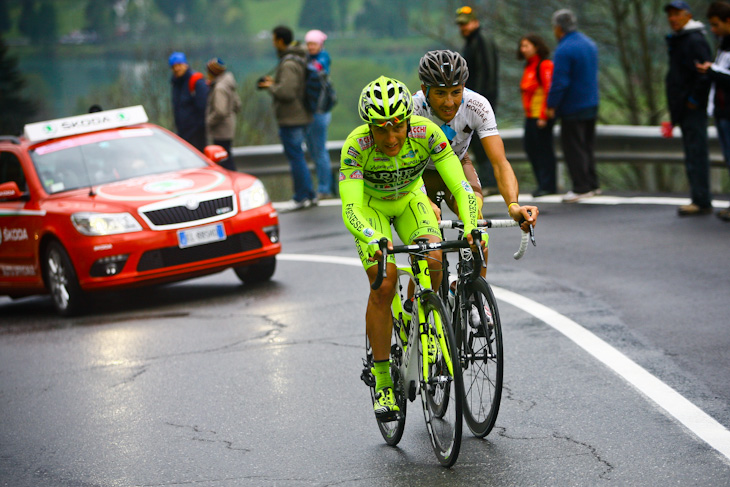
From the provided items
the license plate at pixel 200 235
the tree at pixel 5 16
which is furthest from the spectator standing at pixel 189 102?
the tree at pixel 5 16

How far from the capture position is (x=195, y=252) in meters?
9.91

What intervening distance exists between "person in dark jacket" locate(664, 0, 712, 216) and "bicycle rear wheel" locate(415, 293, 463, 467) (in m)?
7.40

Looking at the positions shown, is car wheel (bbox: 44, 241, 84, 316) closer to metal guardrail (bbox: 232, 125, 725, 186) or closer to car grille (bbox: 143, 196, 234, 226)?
car grille (bbox: 143, 196, 234, 226)

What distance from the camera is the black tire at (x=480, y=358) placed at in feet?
16.2

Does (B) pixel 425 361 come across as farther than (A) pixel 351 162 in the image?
No

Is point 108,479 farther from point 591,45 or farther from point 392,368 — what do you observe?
point 591,45

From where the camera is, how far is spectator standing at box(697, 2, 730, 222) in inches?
432

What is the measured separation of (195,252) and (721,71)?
558cm

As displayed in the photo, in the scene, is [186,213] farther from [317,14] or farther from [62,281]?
[317,14]

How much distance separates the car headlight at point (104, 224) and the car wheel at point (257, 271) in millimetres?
1332

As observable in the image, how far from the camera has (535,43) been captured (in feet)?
45.5

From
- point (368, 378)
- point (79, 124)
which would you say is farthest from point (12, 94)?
point (368, 378)

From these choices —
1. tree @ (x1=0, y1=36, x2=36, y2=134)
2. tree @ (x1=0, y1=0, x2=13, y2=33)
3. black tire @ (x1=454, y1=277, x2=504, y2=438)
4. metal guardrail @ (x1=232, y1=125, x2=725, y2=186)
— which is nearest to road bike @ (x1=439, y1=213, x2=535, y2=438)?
black tire @ (x1=454, y1=277, x2=504, y2=438)

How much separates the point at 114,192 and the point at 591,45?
21.3 feet
